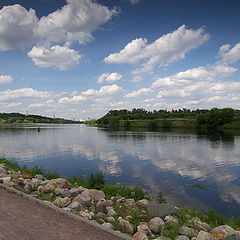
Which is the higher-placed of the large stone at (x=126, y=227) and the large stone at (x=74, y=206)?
the large stone at (x=74, y=206)

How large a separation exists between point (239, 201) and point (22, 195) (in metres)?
13.4

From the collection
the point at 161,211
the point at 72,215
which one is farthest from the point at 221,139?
the point at 72,215

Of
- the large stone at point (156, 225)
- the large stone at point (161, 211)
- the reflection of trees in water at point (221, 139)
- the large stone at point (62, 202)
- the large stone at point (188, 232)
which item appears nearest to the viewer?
the large stone at point (188, 232)

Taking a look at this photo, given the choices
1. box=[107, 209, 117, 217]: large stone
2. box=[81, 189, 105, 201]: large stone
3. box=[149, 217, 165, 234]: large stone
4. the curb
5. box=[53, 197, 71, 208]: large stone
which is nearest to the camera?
the curb

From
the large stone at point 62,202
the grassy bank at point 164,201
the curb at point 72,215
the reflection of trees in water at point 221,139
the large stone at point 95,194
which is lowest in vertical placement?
the reflection of trees in water at point 221,139

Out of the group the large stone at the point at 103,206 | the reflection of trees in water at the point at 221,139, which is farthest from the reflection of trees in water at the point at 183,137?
the large stone at the point at 103,206

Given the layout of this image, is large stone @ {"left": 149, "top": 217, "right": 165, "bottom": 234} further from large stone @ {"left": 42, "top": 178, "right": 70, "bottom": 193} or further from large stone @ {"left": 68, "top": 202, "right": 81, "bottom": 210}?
large stone @ {"left": 42, "top": 178, "right": 70, "bottom": 193}

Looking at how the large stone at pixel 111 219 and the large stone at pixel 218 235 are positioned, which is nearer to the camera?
the large stone at pixel 218 235

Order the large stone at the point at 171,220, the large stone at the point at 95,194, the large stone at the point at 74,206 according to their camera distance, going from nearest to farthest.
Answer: the large stone at the point at 171,220
the large stone at the point at 74,206
the large stone at the point at 95,194

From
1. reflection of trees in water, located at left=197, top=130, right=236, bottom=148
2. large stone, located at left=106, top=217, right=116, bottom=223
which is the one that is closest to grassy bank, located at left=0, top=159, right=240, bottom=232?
large stone, located at left=106, top=217, right=116, bottom=223

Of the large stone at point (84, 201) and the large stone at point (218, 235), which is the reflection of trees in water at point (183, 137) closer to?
the large stone at point (218, 235)

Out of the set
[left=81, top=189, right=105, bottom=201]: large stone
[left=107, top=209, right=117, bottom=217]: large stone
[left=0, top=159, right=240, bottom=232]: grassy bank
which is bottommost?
[left=0, top=159, right=240, bottom=232]: grassy bank

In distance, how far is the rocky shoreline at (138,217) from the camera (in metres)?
6.83

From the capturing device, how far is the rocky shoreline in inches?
269
